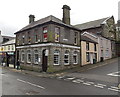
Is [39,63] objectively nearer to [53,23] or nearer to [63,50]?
[63,50]

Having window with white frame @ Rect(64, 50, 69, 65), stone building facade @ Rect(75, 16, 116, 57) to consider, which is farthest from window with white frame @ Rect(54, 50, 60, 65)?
stone building facade @ Rect(75, 16, 116, 57)

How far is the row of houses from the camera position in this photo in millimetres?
20816

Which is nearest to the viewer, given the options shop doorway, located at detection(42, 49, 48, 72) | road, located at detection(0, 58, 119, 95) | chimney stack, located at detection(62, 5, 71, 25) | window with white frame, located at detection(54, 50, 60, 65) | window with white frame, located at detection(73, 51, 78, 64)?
road, located at detection(0, 58, 119, 95)

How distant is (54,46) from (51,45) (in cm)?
62

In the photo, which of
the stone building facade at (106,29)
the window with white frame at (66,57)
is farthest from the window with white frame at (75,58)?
the stone building facade at (106,29)

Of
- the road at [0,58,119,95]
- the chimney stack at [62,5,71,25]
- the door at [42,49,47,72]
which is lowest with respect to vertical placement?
the road at [0,58,119,95]

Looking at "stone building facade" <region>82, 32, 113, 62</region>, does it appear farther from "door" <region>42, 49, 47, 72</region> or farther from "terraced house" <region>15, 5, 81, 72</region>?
"door" <region>42, 49, 47, 72</region>

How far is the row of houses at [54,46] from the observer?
20.8 metres

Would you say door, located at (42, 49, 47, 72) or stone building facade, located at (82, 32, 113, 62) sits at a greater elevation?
stone building facade, located at (82, 32, 113, 62)

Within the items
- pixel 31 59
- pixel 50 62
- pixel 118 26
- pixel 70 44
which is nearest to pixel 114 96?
pixel 50 62

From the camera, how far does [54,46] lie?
68.0 feet

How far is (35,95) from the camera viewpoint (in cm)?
837

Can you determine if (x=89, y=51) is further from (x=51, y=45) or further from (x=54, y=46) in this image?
(x=51, y=45)

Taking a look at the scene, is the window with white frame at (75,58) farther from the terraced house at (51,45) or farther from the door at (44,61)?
the door at (44,61)
